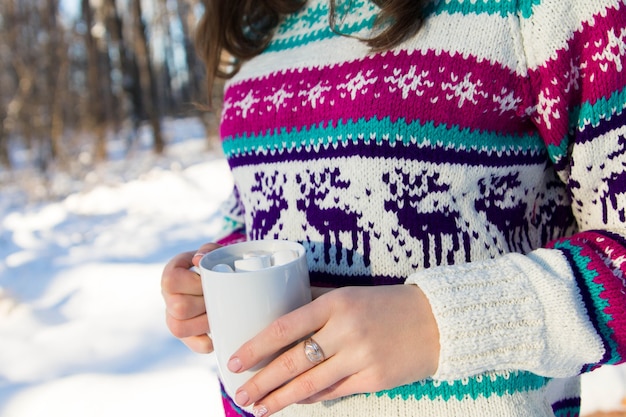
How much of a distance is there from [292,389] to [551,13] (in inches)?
22.2

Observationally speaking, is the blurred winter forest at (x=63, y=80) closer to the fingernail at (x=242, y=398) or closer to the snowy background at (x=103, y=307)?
the snowy background at (x=103, y=307)

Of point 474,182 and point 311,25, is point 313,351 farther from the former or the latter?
point 311,25

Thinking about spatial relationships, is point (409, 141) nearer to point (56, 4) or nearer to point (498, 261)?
point (498, 261)

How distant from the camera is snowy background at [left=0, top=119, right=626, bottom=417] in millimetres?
1897

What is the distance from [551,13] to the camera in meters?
0.62

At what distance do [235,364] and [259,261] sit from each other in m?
0.12

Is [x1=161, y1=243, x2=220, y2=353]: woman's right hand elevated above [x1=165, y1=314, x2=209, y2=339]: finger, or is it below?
above

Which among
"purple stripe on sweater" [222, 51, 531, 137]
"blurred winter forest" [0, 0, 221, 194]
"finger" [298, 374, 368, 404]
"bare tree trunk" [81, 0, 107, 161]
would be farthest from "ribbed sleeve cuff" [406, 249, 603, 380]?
"bare tree trunk" [81, 0, 107, 161]

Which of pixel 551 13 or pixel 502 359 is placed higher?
pixel 551 13

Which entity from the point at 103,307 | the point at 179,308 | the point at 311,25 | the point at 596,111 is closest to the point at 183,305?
the point at 179,308

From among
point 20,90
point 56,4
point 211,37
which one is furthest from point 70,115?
point 211,37

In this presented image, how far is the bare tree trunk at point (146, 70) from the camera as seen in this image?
8.42 m

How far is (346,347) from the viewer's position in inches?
21.7

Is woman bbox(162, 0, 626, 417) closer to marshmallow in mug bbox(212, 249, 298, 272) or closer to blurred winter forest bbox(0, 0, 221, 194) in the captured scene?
marshmallow in mug bbox(212, 249, 298, 272)
